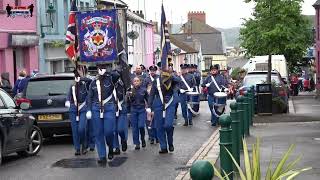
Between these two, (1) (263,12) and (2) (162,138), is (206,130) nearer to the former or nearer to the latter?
(2) (162,138)

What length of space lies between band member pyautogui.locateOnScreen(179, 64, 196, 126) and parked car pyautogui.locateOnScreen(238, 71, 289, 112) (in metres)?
1.64

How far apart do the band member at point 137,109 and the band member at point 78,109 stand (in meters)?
1.18

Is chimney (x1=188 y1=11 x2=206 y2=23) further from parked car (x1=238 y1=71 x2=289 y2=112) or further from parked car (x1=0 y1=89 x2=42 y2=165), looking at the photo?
parked car (x1=0 y1=89 x2=42 y2=165)

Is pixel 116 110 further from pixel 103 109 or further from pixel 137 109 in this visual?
pixel 137 109

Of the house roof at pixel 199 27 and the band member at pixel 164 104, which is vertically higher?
the house roof at pixel 199 27

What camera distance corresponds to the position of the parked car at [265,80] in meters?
21.7

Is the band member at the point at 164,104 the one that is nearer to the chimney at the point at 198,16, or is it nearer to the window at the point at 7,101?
the window at the point at 7,101

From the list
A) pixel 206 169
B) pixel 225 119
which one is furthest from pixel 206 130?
pixel 206 169

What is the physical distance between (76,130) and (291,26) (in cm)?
1932

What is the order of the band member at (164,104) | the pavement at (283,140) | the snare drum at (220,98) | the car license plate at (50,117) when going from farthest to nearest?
1. the snare drum at (220,98)
2. the car license plate at (50,117)
3. the band member at (164,104)
4. the pavement at (283,140)

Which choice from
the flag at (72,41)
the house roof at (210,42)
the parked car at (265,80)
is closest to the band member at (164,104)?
the flag at (72,41)

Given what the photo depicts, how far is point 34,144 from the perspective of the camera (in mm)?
13867

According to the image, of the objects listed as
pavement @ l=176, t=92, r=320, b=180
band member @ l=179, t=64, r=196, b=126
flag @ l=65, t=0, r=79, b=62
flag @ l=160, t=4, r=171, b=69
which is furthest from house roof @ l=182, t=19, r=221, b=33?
flag @ l=65, t=0, r=79, b=62

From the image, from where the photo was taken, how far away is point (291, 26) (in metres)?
31.0
